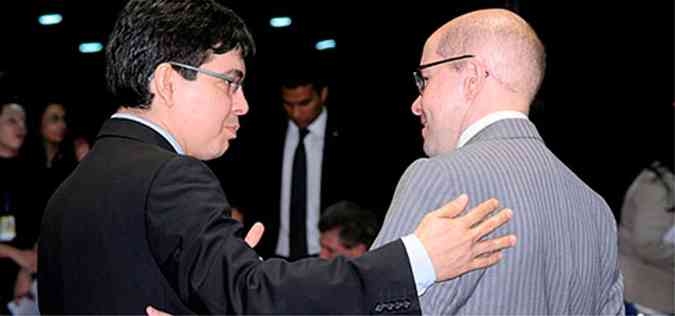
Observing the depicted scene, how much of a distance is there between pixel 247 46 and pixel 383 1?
3.47m

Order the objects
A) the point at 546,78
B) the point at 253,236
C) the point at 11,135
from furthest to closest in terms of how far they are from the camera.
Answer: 1. the point at 11,135
2. the point at 546,78
3. the point at 253,236

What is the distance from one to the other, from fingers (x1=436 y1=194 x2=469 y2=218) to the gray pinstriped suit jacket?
2.0 inches

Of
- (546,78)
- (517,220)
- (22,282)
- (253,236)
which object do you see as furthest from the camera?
(22,282)

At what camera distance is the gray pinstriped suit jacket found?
202cm

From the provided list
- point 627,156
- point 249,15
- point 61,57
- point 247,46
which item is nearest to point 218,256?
point 247,46

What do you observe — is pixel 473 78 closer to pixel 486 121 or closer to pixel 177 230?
pixel 486 121

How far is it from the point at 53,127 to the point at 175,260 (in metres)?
4.15

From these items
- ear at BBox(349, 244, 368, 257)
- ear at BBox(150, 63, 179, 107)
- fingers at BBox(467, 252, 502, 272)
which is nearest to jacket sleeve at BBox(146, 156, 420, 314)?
fingers at BBox(467, 252, 502, 272)

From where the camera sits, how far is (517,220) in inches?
80.0

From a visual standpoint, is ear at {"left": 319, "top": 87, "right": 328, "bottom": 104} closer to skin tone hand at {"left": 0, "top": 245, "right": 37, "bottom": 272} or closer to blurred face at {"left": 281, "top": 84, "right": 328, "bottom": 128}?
blurred face at {"left": 281, "top": 84, "right": 328, "bottom": 128}

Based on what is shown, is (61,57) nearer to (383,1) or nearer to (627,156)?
(383,1)

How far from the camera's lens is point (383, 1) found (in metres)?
5.68

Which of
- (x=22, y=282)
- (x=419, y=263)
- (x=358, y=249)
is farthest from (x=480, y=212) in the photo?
(x=22, y=282)

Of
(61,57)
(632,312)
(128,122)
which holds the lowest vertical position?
(632,312)
